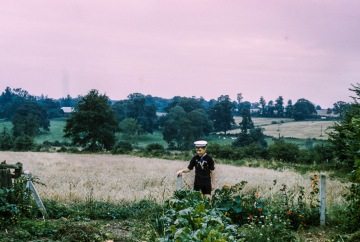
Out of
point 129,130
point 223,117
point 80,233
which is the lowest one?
point 80,233

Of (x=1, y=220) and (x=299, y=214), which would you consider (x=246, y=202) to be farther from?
(x=1, y=220)

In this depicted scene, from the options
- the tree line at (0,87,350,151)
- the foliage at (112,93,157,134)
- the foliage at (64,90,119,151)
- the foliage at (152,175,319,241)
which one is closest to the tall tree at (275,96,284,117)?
the tree line at (0,87,350,151)

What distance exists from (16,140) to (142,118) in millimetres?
42948

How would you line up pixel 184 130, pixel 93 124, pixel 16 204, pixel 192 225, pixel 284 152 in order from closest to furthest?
pixel 192 225 → pixel 16 204 → pixel 284 152 → pixel 93 124 → pixel 184 130

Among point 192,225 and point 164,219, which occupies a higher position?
point 192,225

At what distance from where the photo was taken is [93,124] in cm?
5775

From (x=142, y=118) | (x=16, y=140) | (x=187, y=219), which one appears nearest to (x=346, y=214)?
(x=187, y=219)

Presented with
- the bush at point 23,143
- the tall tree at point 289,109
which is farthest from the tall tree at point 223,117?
the bush at point 23,143

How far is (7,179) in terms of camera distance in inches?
383

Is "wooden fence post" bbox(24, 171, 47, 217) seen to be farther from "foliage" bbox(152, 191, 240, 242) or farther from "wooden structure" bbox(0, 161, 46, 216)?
"foliage" bbox(152, 191, 240, 242)

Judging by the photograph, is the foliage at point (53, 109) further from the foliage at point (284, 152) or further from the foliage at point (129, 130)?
the foliage at point (284, 152)

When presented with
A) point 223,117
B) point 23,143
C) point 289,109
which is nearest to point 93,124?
point 23,143

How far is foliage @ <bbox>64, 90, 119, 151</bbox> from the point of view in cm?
5747

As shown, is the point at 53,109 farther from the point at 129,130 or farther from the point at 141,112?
the point at 129,130
